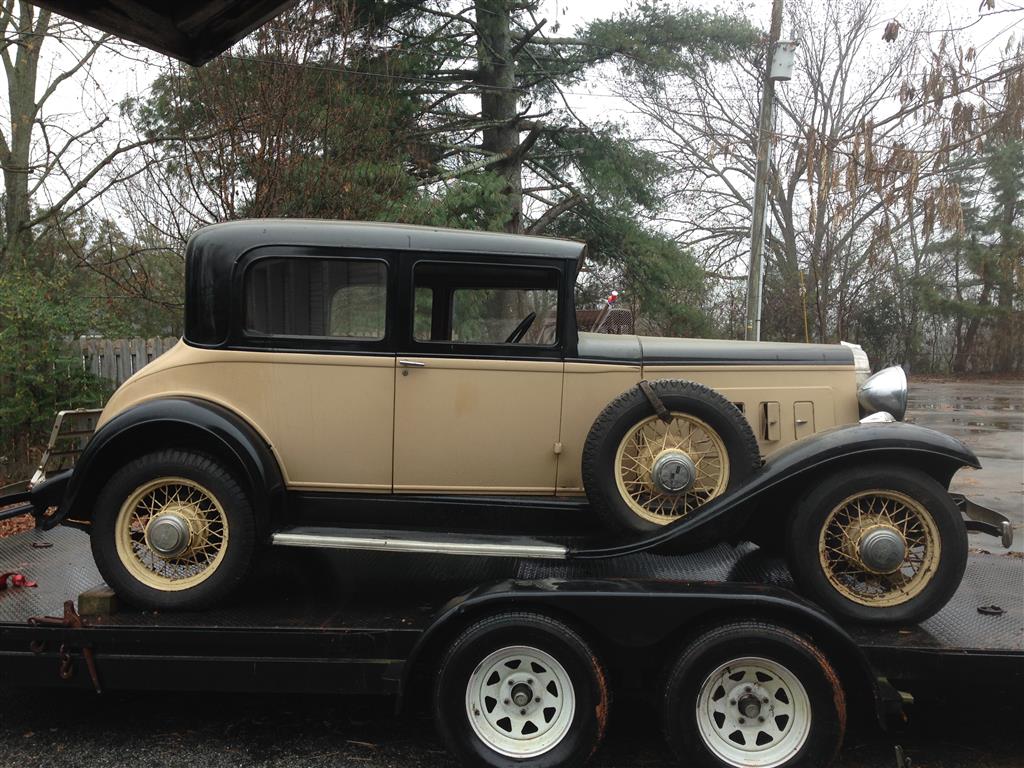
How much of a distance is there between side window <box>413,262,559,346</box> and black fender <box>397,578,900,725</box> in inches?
49.0

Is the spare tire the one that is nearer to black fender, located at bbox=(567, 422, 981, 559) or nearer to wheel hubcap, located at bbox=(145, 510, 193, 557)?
black fender, located at bbox=(567, 422, 981, 559)

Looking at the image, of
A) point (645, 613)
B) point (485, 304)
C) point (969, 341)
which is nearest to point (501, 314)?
point (485, 304)

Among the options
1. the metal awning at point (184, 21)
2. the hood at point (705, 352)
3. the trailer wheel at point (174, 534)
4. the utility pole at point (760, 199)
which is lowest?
the trailer wheel at point (174, 534)

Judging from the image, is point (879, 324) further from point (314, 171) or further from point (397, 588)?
point (397, 588)

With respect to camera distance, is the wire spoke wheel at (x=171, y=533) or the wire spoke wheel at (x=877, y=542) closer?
the wire spoke wheel at (x=877, y=542)

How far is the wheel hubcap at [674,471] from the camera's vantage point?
3.35 metres

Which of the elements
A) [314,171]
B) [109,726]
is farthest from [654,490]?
[314,171]

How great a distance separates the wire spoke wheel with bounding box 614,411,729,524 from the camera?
337cm

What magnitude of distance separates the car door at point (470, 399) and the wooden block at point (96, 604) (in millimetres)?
1364

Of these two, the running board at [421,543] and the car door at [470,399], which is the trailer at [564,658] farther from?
the car door at [470,399]

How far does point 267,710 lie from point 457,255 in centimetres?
246

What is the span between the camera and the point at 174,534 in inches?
129

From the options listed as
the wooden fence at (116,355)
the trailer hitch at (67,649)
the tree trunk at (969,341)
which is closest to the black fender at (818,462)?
the trailer hitch at (67,649)

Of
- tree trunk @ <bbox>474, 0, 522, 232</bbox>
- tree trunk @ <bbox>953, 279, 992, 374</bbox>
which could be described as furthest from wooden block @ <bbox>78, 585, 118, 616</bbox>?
tree trunk @ <bbox>953, 279, 992, 374</bbox>
